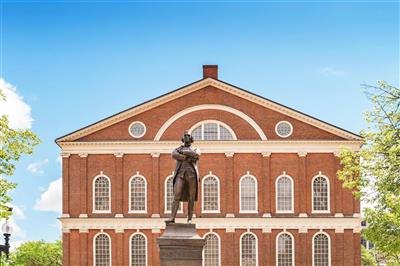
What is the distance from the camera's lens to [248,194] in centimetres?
5134

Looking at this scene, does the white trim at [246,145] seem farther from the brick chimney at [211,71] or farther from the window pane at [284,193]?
the brick chimney at [211,71]

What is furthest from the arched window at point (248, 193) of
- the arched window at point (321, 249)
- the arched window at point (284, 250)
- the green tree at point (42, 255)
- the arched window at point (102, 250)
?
the green tree at point (42, 255)

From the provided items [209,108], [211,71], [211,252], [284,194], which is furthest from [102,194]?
[284,194]

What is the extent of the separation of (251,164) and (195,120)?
4.77 metres

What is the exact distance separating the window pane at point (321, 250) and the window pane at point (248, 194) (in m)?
4.61

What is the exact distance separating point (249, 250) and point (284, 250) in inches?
90.3

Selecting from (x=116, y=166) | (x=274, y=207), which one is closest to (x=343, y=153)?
(x=274, y=207)

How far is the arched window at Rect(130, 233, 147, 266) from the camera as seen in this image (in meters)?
50.5

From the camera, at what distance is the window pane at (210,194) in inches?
2019

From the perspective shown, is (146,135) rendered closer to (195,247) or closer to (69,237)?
(69,237)

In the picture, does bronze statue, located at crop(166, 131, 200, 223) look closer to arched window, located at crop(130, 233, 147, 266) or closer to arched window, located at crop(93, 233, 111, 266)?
arched window, located at crop(130, 233, 147, 266)

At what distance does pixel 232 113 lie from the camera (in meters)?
52.2

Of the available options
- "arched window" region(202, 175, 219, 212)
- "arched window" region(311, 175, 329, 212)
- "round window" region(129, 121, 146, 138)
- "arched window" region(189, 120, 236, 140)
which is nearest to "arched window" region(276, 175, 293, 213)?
"arched window" region(311, 175, 329, 212)

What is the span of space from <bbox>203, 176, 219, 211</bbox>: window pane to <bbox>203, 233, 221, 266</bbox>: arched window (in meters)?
1.84
